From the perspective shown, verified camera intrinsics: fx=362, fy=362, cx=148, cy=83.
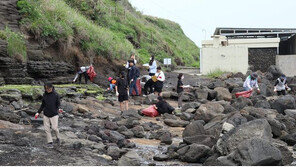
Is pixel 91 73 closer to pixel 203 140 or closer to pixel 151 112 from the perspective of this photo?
pixel 151 112

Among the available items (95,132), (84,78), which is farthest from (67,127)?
(84,78)

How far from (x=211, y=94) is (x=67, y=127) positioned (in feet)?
39.3

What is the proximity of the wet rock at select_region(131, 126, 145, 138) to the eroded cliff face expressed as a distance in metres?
6.28

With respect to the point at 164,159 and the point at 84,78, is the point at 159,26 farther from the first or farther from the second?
the point at 164,159

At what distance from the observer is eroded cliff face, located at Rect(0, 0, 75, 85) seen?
14772mm

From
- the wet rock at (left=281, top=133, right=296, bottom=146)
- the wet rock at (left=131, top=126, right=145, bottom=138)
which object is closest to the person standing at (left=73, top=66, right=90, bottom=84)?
the wet rock at (left=131, top=126, right=145, bottom=138)

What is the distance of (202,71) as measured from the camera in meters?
33.4

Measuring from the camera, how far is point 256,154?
22.0ft

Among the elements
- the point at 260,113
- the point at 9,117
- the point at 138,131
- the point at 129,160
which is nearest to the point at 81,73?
the point at 138,131

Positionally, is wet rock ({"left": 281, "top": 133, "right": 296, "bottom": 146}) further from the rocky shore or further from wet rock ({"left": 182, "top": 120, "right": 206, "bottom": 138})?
wet rock ({"left": 182, "top": 120, "right": 206, "bottom": 138})

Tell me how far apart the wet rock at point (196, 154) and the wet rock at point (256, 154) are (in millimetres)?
1369

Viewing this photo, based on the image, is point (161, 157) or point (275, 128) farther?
point (275, 128)

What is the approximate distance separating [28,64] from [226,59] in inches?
826

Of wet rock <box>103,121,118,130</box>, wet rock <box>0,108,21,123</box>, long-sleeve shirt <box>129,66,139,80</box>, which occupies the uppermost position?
long-sleeve shirt <box>129,66,139,80</box>
